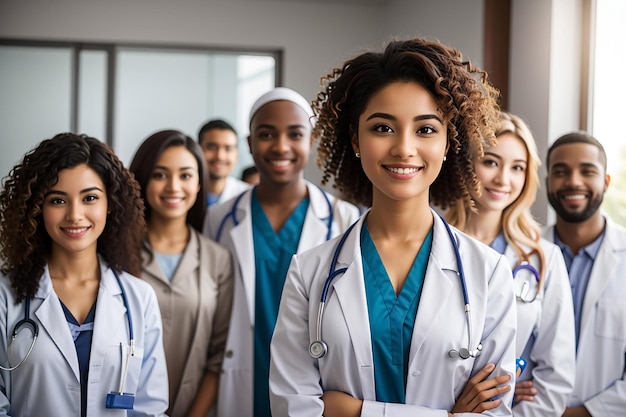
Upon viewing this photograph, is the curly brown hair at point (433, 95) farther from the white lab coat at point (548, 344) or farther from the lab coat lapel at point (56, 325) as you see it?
the lab coat lapel at point (56, 325)

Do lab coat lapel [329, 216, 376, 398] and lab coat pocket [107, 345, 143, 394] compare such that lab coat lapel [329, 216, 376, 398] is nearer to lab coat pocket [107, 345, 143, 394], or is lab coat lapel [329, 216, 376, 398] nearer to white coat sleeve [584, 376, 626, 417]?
lab coat pocket [107, 345, 143, 394]

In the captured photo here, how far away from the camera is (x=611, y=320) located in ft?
7.50

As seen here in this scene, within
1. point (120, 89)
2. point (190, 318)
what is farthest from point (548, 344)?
point (120, 89)

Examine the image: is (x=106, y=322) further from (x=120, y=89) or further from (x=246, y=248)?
(x=120, y=89)

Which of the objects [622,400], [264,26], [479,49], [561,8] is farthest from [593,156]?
[264,26]

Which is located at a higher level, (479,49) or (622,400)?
(479,49)

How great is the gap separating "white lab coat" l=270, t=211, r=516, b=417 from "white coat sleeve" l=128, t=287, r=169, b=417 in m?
0.50

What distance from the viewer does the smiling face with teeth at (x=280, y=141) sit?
8.51 feet

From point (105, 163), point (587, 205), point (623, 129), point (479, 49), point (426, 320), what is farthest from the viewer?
point (479, 49)

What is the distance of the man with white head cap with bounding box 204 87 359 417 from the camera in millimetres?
2451

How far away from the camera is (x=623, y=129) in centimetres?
350

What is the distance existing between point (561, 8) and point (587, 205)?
1.66 m

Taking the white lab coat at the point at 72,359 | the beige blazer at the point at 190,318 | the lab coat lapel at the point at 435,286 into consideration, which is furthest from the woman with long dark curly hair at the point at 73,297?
the lab coat lapel at the point at 435,286

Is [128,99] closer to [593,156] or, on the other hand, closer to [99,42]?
[99,42]
